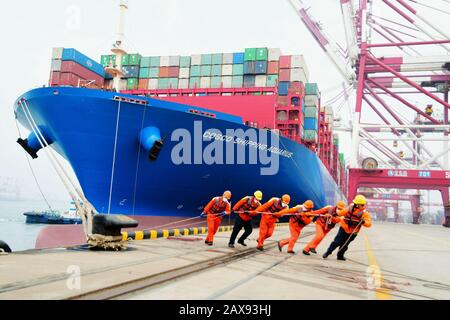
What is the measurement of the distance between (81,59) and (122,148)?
10.9 metres

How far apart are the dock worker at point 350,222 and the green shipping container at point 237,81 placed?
1698cm

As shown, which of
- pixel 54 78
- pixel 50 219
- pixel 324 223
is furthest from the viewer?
pixel 50 219

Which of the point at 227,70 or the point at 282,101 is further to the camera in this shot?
the point at 227,70

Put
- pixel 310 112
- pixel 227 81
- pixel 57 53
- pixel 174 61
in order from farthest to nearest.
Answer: pixel 310 112
pixel 174 61
pixel 227 81
pixel 57 53

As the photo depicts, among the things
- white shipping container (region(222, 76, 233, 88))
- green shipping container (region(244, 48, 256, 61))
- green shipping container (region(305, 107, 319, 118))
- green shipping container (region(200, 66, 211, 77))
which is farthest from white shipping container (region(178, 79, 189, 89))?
green shipping container (region(305, 107, 319, 118))

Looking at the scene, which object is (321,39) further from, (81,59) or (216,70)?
(81,59)

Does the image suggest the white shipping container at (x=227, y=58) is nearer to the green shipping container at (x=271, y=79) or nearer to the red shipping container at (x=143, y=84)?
the green shipping container at (x=271, y=79)

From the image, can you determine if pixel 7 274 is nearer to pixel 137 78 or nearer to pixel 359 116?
pixel 137 78

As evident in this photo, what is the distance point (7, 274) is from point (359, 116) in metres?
34.0

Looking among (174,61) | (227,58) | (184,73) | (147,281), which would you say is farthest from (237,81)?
(147,281)

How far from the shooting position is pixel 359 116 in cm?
3472

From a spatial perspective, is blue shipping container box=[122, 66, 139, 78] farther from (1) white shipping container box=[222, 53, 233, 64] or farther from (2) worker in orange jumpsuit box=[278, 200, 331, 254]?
(2) worker in orange jumpsuit box=[278, 200, 331, 254]

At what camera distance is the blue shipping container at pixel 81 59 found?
72.3 feet

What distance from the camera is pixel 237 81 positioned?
82.6 feet
